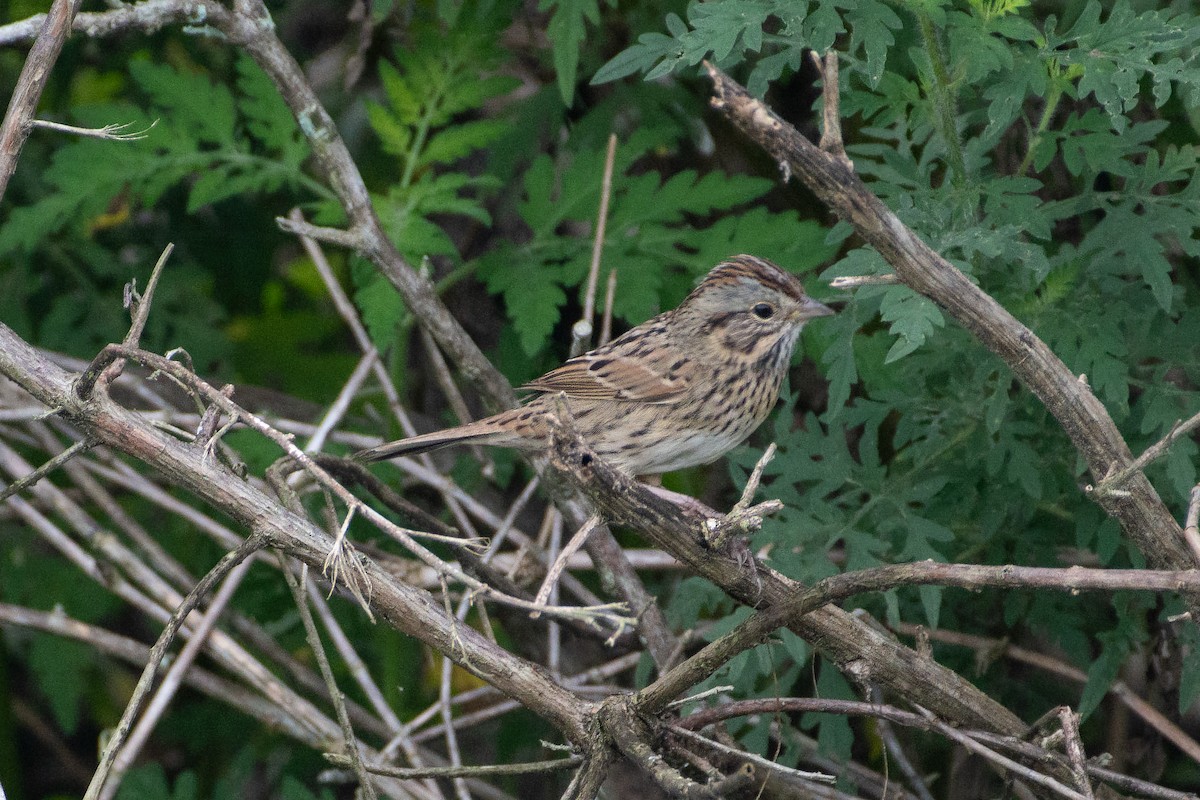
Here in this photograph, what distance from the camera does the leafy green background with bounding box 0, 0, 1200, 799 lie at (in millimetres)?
3156

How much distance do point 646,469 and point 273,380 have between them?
244 cm

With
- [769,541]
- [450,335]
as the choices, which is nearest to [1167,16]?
[769,541]

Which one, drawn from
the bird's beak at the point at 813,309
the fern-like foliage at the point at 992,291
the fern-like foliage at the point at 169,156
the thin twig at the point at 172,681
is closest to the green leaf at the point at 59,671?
the thin twig at the point at 172,681

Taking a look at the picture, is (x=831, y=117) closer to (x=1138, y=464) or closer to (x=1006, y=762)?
(x=1138, y=464)

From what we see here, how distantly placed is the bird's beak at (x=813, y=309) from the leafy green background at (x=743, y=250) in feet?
0.17

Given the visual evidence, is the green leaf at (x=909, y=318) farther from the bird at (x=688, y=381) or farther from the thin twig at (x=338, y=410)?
the thin twig at (x=338, y=410)

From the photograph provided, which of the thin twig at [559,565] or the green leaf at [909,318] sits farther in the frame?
the green leaf at [909,318]

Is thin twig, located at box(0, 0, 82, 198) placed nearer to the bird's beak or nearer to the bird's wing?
the bird's wing

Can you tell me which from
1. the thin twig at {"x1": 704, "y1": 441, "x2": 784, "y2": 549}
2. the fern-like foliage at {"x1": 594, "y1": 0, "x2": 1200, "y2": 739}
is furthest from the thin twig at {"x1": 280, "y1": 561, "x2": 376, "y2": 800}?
the fern-like foliage at {"x1": 594, "y1": 0, "x2": 1200, "y2": 739}

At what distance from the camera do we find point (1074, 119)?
3299mm

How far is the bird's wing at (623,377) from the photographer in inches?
165

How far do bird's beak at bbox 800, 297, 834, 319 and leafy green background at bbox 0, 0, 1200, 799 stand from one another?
5cm

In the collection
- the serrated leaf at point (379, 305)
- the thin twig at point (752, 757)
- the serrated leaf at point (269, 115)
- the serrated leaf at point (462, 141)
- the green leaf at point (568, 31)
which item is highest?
the green leaf at point (568, 31)

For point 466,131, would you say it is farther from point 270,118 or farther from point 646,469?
point 646,469
